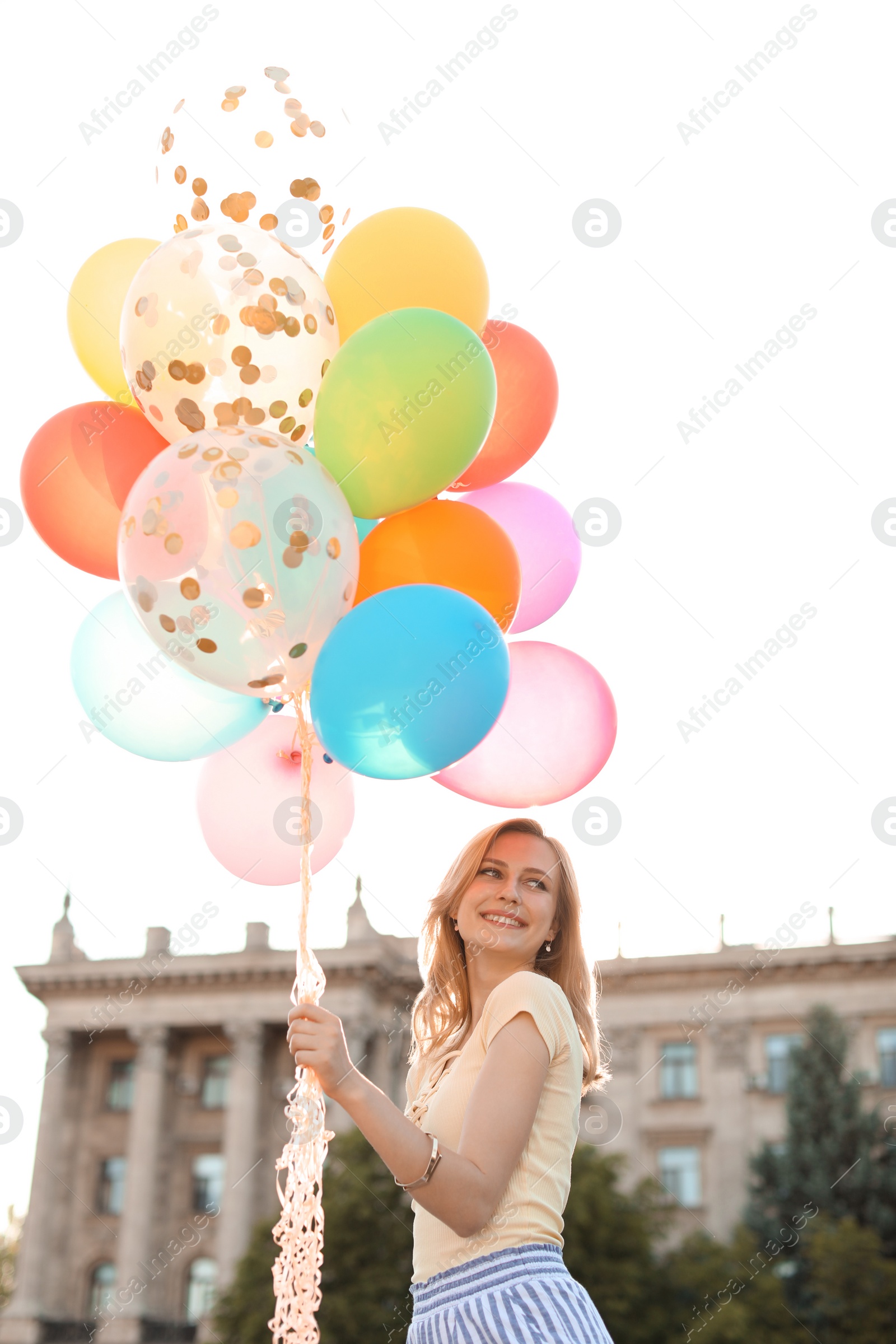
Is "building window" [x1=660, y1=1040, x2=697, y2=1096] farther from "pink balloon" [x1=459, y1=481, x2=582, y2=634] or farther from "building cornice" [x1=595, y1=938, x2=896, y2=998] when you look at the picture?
"pink balloon" [x1=459, y1=481, x2=582, y2=634]

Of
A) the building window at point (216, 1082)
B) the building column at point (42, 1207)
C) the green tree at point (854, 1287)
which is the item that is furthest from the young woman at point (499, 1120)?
the building column at point (42, 1207)

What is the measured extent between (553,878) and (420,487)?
1.30m

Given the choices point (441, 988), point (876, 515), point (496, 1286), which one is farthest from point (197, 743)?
point (876, 515)

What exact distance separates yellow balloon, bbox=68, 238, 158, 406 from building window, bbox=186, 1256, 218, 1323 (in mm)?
35157

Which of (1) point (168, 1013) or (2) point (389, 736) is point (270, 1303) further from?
(2) point (389, 736)

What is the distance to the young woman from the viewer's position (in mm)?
2617

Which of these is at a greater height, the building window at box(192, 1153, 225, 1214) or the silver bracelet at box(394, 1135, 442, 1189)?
the building window at box(192, 1153, 225, 1214)

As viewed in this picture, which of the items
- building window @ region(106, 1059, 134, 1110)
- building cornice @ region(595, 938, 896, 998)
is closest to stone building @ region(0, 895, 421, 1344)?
building window @ region(106, 1059, 134, 1110)

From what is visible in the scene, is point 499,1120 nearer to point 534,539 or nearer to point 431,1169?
point 431,1169

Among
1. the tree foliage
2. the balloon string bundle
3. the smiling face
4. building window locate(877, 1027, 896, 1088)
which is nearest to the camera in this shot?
the smiling face

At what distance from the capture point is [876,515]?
1095cm

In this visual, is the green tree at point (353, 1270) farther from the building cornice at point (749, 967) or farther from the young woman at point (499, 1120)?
the young woman at point (499, 1120)

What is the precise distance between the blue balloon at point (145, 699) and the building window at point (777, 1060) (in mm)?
31588

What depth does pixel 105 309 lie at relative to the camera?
15.2 ft
